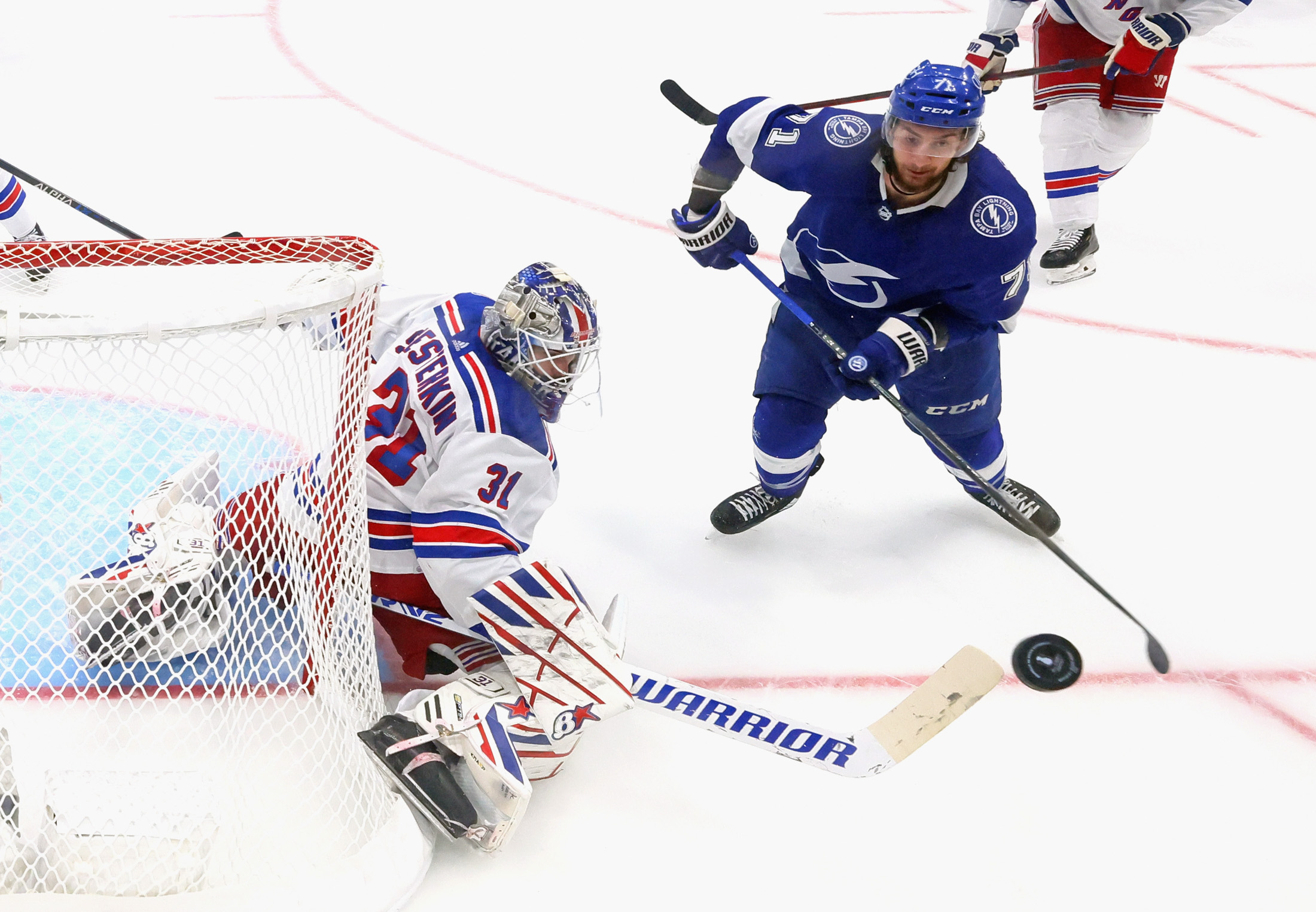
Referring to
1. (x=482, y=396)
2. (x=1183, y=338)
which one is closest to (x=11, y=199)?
(x=482, y=396)

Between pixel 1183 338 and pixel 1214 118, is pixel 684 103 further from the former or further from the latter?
pixel 1214 118

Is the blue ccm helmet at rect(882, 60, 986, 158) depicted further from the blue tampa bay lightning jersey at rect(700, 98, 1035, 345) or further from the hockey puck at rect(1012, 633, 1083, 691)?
the hockey puck at rect(1012, 633, 1083, 691)

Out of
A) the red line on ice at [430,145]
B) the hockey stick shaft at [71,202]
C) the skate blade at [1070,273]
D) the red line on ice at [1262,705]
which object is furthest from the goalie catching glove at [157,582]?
the skate blade at [1070,273]

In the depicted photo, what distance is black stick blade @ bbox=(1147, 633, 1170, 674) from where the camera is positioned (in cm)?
218

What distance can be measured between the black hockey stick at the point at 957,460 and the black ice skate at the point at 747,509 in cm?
35

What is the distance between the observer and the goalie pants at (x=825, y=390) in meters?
2.42

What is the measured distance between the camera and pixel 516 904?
1804 millimetres

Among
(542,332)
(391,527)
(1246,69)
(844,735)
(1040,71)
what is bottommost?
(1246,69)

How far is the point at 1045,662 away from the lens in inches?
82.4

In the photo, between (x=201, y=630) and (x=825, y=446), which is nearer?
(x=201, y=630)

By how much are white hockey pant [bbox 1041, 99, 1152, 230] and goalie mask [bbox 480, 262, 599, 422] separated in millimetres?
2433

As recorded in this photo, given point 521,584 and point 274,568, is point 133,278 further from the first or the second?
point 521,584

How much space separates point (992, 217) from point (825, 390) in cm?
49

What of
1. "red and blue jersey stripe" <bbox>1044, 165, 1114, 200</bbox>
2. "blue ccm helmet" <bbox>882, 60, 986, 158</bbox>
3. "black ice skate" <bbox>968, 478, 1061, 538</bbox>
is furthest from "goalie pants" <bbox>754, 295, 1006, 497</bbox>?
"red and blue jersey stripe" <bbox>1044, 165, 1114, 200</bbox>
